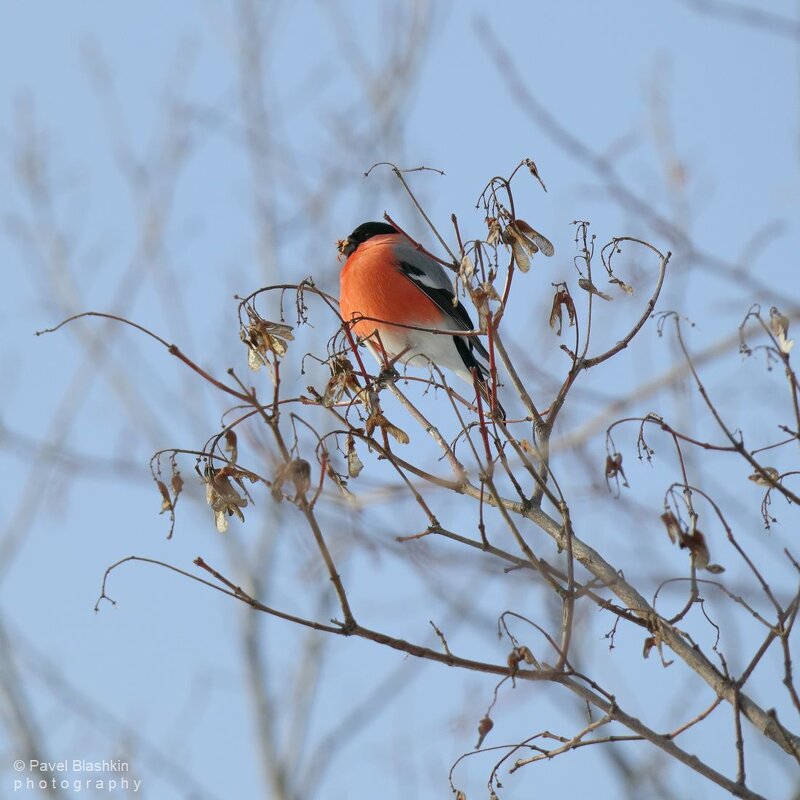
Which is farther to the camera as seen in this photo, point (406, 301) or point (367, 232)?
point (367, 232)

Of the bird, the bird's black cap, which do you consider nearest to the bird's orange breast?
the bird

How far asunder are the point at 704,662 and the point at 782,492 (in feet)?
0.88

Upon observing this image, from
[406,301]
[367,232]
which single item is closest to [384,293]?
[406,301]

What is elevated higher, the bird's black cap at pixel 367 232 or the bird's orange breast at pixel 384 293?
the bird's black cap at pixel 367 232

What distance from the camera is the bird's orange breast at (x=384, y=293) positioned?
3752mm

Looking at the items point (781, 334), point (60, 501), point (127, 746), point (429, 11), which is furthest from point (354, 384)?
point (429, 11)

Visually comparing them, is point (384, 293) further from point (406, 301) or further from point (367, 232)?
point (367, 232)

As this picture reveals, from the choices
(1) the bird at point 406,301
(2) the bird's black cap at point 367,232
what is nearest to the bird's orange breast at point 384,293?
(1) the bird at point 406,301

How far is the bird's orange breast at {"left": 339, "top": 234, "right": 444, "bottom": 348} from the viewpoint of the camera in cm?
375

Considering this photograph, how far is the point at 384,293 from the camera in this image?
3.76m

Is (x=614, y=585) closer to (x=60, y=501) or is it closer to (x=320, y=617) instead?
(x=60, y=501)

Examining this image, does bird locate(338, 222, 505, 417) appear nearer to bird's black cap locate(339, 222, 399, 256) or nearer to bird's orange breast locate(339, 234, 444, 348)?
bird's orange breast locate(339, 234, 444, 348)

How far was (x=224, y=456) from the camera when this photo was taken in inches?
72.4

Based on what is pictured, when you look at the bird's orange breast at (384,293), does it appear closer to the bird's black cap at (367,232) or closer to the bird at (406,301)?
the bird at (406,301)
